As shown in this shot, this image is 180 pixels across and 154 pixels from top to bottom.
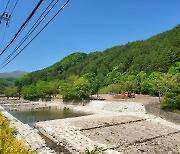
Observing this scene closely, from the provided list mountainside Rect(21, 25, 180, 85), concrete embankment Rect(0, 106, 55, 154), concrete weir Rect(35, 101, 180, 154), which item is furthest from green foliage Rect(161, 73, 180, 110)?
mountainside Rect(21, 25, 180, 85)

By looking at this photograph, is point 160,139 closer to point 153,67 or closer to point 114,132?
point 114,132

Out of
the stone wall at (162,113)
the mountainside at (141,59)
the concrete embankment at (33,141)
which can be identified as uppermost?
the mountainside at (141,59)

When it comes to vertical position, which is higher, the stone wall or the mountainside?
the mountainside

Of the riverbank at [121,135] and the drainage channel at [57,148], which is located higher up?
the riverbank at [121,135]

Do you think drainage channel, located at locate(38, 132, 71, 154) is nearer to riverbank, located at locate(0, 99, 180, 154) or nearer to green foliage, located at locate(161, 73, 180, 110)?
riverbank, located at locate(0, 99, 180, 154)

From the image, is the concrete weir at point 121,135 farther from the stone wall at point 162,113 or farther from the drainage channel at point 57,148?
the stone wall at point 162,113

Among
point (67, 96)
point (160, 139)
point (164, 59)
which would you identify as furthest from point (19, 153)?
point (164, 59)

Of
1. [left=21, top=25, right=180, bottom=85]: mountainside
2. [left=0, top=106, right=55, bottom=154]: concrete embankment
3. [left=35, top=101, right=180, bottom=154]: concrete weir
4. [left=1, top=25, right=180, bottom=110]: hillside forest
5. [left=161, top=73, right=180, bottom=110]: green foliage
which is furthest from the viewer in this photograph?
[left=21, top=25, right=180, bottom=85]: mountainside

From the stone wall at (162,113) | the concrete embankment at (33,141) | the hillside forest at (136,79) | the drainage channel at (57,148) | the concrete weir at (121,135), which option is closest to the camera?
the concrete embankment at (33,141)

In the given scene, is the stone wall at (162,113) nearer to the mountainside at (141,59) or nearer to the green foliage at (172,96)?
the green foliage at (172,96)

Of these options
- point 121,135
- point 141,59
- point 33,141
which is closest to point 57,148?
point 33,141

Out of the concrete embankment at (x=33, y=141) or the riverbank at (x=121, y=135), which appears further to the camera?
the riverbank at (x=121, y=135)

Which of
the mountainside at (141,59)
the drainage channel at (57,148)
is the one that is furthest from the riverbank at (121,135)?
the mountainside at (141,59)

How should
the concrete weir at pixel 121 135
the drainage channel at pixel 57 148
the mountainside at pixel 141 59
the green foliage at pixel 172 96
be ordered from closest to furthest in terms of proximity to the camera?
the drainage channel at pixel 57 148 → the concrete weir at pixel 121 135 → the green foliage at pixel 172 96 → the mountainside at pixel 141 59
